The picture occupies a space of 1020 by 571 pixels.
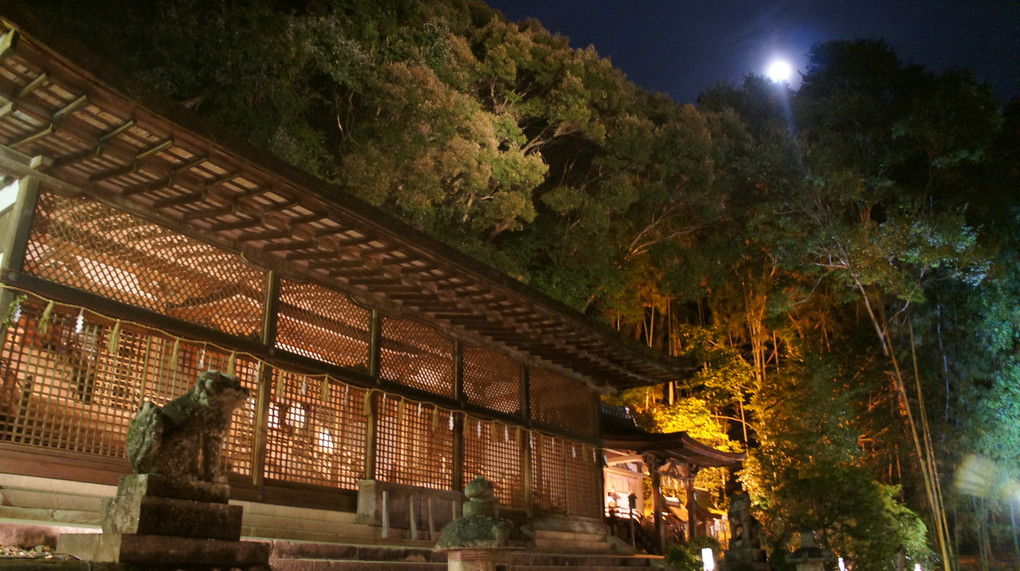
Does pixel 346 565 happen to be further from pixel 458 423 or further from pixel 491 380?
pixel 491 380

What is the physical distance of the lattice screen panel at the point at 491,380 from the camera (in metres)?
13.6

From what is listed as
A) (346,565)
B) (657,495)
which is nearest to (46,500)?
(346,565)

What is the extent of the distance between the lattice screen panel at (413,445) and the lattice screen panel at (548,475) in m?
2.67

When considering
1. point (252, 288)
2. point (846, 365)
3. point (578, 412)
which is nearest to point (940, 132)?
point (846, 365)

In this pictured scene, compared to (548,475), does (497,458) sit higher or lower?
higher

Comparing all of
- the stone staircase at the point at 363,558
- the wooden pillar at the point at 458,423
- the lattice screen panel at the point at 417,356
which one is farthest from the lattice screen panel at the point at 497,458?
the stone staircase at the point at 363,558

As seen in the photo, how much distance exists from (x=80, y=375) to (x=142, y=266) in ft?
4.73

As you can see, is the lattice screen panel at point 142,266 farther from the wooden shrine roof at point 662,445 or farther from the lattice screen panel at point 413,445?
the wooden shrine roof at point 662,445

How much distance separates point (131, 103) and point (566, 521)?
11730mm

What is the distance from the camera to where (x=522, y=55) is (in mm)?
19719

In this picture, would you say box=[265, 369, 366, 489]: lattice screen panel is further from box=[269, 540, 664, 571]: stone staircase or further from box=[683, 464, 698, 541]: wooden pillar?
box=[683, 464, 698, 541]: wooden pillar

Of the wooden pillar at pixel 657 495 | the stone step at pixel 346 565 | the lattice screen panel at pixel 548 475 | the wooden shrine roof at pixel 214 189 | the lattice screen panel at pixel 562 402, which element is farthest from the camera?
the wooden pillar at pixel 657 495

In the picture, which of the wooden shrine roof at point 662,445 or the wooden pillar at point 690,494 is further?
the wooden pillar at point 690,494

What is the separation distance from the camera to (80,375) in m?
8.01
